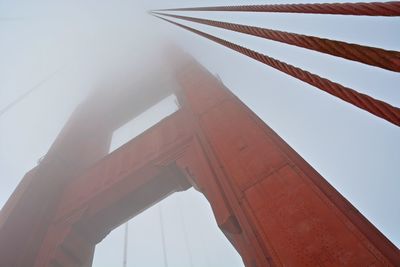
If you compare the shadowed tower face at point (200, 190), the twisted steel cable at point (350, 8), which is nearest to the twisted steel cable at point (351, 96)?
the twisted steel cable at point (350, 8)

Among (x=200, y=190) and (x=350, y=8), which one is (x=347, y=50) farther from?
(x=200, y=190)

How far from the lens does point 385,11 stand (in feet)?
2.76

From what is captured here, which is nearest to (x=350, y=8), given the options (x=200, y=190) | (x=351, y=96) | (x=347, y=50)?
(x=347, y=50)

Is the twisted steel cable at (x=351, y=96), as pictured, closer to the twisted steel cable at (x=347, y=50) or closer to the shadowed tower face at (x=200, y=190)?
the twisted steel cable at (x=347, y=50)

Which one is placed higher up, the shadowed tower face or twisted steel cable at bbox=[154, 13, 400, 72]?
twisted steel cable at bbox=[154, 13, 400, 72]

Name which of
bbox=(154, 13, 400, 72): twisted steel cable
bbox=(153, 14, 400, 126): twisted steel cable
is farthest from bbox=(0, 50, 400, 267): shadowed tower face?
bbox=(154, 13, 400, 72): twisted steel cable

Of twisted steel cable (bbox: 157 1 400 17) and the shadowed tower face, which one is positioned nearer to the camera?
twisted steel cable (bbox: 157 1 400 17)

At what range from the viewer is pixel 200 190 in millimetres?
3777

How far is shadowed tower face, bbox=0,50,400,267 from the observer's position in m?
2.10

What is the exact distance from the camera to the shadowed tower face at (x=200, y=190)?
210 centimetres

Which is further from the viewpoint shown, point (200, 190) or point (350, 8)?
point (200, 190)

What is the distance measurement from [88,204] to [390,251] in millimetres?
4693

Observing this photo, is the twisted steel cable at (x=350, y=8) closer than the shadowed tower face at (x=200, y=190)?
Yes

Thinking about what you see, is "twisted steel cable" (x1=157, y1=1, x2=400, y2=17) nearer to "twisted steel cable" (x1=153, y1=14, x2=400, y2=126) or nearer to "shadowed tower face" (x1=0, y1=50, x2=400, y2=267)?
"twisted steel cable" (x1=153, y1=14, x2=400, y2=126)
